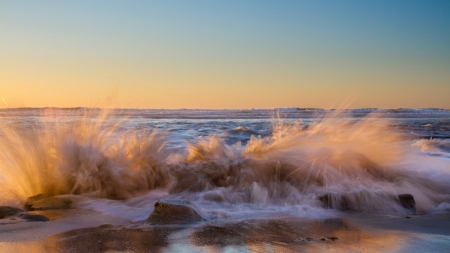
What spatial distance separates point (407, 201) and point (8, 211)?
144 inches

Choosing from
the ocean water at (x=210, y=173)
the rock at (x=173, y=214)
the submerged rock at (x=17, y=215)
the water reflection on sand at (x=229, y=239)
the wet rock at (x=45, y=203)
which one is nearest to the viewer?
the water reflection on sand at (x=229, y=239)

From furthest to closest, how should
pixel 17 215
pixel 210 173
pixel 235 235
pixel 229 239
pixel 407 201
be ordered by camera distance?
pixel 210 173 → pixel 407 201 → pixel 17 215 → pixel 235 235 → pixel 229 239

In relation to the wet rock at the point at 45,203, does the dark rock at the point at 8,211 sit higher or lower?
higher

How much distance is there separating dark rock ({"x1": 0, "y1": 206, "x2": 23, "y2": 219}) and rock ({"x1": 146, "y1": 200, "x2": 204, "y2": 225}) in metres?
1.17

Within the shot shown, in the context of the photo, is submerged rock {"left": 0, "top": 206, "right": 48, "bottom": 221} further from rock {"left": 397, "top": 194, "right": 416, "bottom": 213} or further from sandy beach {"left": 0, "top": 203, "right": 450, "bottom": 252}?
rock {"left": 397, "top": 194, "right": 416, "bottom": 213}

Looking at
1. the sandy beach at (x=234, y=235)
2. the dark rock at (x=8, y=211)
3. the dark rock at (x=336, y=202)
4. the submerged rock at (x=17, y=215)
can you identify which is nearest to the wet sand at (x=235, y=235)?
the sandy beach at (x=234, y=235)

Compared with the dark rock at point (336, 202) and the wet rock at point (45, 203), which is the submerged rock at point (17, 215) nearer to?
the wet rock at point (45, 203)

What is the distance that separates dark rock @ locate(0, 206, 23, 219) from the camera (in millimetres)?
3418

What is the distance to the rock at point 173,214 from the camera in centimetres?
329

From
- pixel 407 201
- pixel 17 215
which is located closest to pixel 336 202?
pixel 407 201

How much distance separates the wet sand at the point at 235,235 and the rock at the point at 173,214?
3.6 inches

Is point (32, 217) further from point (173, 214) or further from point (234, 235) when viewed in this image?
point (234, 235)

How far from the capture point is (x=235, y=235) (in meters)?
2.96

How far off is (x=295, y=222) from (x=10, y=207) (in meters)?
2.45
